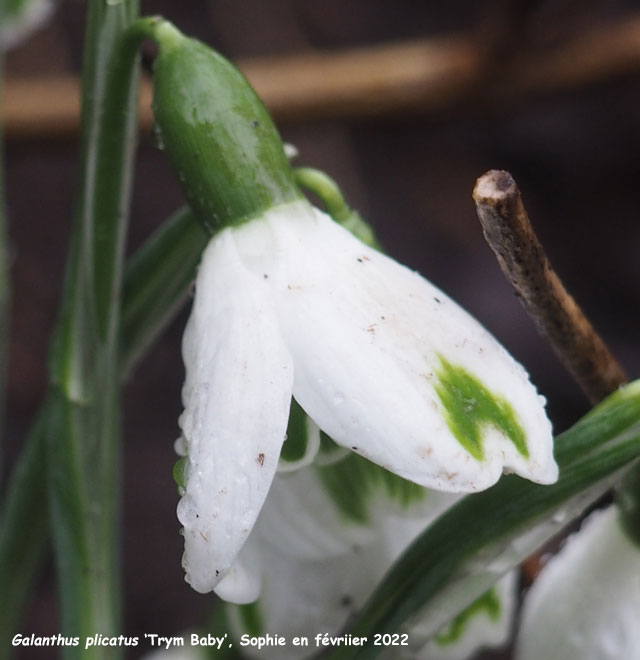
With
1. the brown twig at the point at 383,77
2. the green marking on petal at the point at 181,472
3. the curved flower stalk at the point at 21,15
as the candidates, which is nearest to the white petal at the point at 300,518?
the green marking on petal at the point at 181,472

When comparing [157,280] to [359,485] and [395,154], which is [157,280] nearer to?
[359,485]

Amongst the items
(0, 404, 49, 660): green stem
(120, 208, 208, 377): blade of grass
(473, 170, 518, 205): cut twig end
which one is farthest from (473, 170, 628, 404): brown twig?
(0, 404, 49, 660): green stem

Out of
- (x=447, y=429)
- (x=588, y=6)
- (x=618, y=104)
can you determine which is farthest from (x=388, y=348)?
(x=618, y=104)

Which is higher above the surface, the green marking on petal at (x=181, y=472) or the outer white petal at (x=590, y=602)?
the green marking on petal at (x=181, y=472)

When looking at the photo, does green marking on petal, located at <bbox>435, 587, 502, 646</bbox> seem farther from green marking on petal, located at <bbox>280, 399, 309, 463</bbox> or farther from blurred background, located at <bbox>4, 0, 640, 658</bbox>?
blurred background, located at <bbox>4, 0, 640, 658</bbox>

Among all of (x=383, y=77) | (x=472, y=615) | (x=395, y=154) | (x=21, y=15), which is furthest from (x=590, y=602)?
(x=395, y=154)

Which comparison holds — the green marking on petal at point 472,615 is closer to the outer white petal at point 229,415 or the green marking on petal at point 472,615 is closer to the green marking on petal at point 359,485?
the green marking on petal at point 359,485
